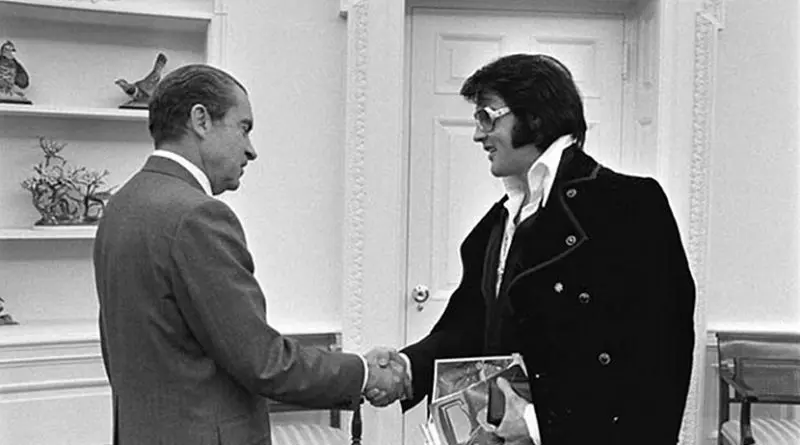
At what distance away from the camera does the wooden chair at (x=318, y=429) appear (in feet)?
9.27

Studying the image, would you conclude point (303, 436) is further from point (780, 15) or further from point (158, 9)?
point (780, 15)

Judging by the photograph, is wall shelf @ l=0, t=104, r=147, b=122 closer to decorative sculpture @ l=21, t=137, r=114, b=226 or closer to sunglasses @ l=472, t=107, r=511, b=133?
decorative sculpture @ l=21, t=137, r=114, b=226

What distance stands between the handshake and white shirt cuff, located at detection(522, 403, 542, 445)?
16.5 inches

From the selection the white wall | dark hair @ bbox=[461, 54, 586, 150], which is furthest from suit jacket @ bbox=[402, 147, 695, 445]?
the white wall

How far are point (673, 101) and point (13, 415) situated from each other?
2686 mm

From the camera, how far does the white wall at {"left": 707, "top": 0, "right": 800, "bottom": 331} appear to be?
11.1 ft

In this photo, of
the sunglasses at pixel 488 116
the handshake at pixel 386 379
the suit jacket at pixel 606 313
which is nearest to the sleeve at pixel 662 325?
the suit jacket at pixel 606 313

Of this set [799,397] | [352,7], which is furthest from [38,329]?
[799,397]

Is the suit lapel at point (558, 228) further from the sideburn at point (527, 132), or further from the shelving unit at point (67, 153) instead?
the shelving unit at point (67, 153)

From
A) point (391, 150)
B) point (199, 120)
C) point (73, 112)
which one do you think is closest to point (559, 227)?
point (199, 120)

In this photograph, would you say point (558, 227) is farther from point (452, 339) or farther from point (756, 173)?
point (756, 173)

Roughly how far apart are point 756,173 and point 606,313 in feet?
7.32

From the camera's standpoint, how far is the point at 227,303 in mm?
1497

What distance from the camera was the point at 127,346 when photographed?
60.0 inches
